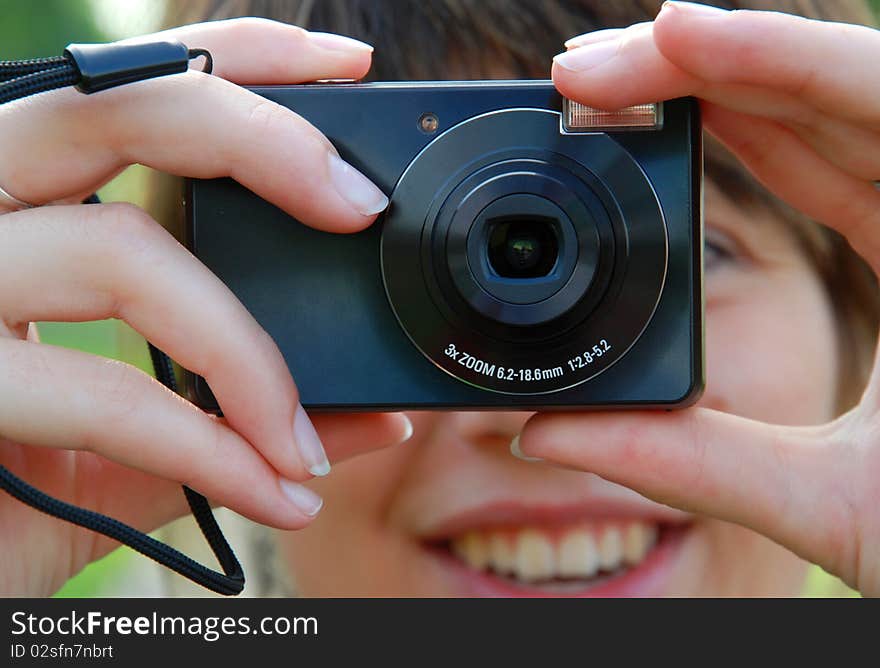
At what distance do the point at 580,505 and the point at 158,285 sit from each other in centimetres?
94

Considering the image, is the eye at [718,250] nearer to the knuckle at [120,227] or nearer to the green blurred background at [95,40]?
the green blurred background at [95,40]

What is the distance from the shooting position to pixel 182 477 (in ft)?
3.50

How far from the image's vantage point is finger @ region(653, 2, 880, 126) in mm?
1003

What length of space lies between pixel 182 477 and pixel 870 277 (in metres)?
1.24

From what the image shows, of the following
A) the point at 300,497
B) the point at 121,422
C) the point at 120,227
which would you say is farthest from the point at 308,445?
the point at 120,227

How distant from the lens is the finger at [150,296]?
3.41ft

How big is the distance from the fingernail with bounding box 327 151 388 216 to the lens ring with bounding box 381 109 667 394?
0.03 m

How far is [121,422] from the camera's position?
3.46 ft

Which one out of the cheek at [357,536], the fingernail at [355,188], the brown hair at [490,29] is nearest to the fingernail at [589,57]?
the fingernail at [355,188]

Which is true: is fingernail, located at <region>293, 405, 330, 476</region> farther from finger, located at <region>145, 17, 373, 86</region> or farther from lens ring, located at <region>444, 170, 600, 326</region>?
finger, located at <region>145, 17, 373, 86</region>

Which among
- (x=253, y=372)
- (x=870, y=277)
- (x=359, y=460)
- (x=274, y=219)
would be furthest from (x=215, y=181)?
(x=870, y=277)

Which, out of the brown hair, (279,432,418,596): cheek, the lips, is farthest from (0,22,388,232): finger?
the lips

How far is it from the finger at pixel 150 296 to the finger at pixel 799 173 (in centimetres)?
56

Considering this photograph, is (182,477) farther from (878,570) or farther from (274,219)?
(878,570)
